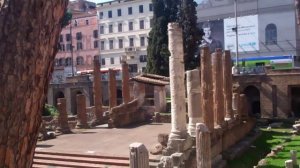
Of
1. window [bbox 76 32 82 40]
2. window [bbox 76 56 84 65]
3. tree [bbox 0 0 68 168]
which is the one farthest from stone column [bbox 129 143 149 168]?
window [bbox 76 56 84 65]

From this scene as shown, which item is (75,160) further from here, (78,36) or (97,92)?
(78,36)

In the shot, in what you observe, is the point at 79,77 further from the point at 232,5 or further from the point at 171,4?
the point at 232,5

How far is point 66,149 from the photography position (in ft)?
58.3

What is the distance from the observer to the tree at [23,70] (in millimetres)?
2414

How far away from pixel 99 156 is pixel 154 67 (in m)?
23.8

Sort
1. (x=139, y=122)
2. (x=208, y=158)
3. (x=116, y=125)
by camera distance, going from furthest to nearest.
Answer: (x=139, y=122) → (x=116, y=125) → (x=208, y=158)

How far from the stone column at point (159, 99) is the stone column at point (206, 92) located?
40.8ft

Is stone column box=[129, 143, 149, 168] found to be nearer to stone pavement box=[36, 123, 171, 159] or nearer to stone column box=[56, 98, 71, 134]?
stone pavement box=[36, 123, 171, 159]

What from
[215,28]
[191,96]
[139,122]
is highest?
[215,28]

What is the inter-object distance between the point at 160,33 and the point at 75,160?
24.5 m

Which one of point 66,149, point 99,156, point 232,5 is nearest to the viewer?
point 99,156

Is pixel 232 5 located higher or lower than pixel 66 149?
higher

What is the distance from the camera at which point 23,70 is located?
247cm

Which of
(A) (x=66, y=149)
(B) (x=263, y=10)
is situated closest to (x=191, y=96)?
(A) (x=66, y=149)
